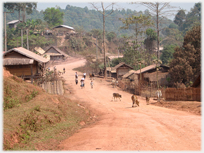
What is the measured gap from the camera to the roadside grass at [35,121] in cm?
909

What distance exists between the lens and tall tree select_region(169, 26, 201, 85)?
102 ft

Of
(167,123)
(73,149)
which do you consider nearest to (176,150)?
(73,149)

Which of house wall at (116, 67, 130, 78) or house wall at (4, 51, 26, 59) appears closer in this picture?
house wall at (4, 51, 26, 59)

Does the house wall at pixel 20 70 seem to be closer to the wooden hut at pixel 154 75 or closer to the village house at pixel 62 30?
the wooden hut at pixel 154 75

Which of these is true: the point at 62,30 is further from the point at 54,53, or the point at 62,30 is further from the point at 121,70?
the point at 121,70

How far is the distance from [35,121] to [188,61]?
2478 centimetres

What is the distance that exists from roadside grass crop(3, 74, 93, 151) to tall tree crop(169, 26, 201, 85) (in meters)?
19.2

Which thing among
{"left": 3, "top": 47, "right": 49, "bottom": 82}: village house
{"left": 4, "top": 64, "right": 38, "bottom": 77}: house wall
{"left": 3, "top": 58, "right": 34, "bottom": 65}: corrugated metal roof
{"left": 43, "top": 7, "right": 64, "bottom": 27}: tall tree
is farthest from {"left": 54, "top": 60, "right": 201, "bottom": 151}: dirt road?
{"left": 43, "top": 7, "right": 64, "bottom": 27}: tall tree

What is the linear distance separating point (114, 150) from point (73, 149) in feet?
4.61

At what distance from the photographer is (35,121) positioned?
35.8ft

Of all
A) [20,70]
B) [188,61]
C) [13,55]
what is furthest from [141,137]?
[188,61]

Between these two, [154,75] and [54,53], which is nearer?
[154,75]

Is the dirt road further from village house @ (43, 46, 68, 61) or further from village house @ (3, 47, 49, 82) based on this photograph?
village house @ (43, 46, 68, 61)

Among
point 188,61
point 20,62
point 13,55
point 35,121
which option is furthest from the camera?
point 188,61
